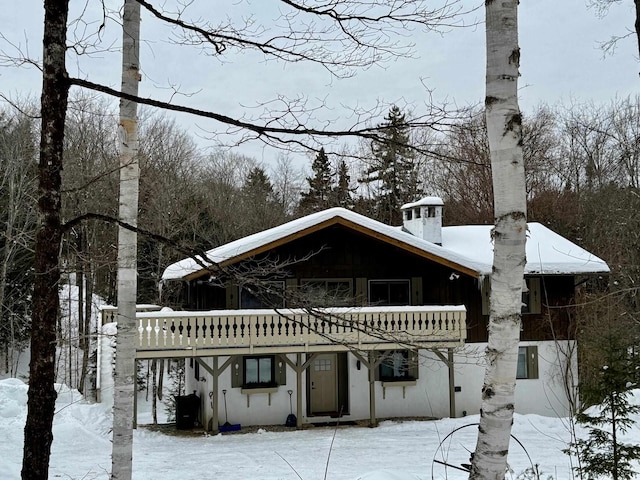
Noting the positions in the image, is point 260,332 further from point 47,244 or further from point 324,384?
point 47,244

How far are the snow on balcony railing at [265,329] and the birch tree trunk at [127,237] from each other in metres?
8.59

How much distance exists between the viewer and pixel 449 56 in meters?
5.09

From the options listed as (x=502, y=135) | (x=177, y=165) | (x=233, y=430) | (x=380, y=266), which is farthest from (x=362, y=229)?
(x=177, y=165)

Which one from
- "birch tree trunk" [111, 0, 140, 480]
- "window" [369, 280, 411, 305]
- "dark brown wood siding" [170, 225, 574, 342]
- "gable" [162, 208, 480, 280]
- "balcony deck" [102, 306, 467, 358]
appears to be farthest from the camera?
"window" [369, 280, 411, 305]

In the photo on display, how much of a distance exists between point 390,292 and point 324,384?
321cm

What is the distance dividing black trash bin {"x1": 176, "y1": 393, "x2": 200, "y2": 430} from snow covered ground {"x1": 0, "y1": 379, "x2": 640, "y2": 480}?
94 cm

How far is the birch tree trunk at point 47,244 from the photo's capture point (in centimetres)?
383

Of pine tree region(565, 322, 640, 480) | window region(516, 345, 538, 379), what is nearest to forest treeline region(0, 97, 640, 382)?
window region(516, 345, 538, 379)

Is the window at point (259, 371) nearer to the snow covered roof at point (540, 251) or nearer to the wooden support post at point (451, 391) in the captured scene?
the wooden support post at point (451, 391)

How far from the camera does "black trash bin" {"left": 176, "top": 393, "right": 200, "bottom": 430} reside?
54.5ft

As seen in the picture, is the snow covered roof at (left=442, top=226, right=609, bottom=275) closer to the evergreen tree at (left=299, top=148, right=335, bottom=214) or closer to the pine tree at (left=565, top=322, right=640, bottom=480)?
the pine tree at (left=565, top=322, right=640, bottom=480)

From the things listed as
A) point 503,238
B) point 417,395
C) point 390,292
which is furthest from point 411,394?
point 503,238

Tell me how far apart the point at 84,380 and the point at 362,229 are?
42.8 feet

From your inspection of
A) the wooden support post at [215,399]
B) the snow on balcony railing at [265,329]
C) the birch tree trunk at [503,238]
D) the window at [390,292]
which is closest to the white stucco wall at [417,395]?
the wooden support post at [215,399]
